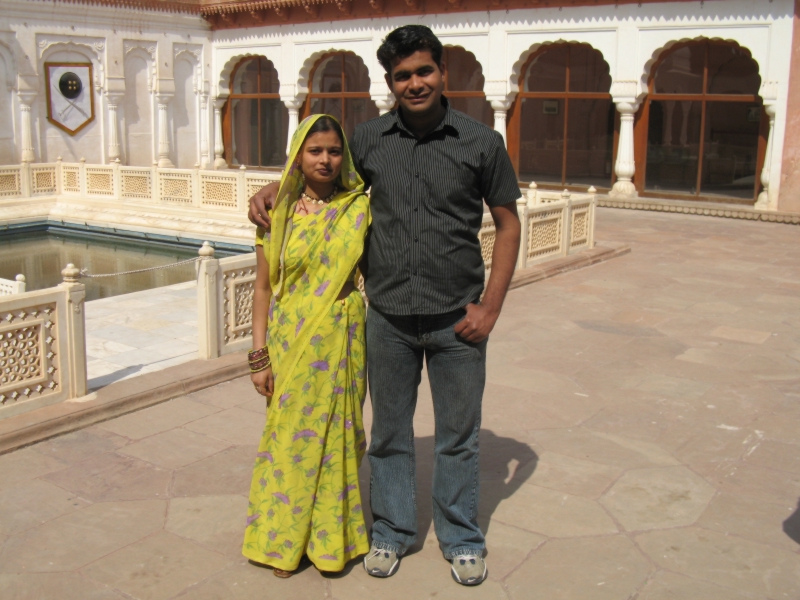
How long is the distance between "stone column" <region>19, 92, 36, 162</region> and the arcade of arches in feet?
17.4

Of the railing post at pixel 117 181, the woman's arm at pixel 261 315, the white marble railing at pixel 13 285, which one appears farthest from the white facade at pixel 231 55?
the woman's arm at pixel 261 315

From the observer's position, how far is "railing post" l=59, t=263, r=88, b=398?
14.9 ft

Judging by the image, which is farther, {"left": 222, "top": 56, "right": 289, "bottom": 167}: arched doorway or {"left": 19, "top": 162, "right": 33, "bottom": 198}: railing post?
{"left": 222, "top": 56, "right": 289, "bottom": 167}: arched doorway

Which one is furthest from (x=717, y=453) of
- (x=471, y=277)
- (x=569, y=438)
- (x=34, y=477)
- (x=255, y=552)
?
(x=34, y=477)

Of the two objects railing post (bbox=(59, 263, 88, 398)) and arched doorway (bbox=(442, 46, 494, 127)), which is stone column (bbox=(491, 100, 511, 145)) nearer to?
arched doorway (bbox=(442, 46, 494, 127))

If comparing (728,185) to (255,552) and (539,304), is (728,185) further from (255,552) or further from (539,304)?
(255,552)

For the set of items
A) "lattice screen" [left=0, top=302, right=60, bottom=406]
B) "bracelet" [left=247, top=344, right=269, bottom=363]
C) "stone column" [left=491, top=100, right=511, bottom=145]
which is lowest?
"lattice screen" [left=0, top=302, right=60, bottom=406]

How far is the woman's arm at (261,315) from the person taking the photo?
285cm

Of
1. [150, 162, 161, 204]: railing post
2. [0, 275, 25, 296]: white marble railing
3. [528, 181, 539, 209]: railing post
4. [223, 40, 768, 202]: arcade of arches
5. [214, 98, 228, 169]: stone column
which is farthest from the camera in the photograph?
[214, 98, 228, 169]: stone column

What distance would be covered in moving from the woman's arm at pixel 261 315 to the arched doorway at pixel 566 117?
14415 mm

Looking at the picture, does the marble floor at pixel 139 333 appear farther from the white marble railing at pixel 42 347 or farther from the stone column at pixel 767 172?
the stone column at pixel 767 172

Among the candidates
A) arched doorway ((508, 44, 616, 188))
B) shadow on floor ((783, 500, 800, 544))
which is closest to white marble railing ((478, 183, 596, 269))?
shadow on floor ((783, 500, 800, 544))

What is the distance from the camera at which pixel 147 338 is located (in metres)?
6.66

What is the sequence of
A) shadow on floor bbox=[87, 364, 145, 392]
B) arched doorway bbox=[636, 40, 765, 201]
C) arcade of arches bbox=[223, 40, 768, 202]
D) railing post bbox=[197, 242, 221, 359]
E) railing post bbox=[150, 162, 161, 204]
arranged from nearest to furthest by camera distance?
shadow on floor bbox=[87, 364, 145, 392], railing post bbox=[197, 242, 221, 359], arched doorway bbox=[636, 40, 765, 201], arcade of arches bbox=[223, 40, 768, 202], railing post bbox=[150, 162, 161, 204]
